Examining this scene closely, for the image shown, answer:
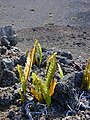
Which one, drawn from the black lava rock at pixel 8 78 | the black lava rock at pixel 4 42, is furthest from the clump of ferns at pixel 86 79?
the black lava rock at pixel 4 42

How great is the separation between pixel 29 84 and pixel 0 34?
4.88ft

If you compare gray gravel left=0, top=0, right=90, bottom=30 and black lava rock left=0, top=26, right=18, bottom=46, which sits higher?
black lava rock left=0, top=26, right=18, bottom=46

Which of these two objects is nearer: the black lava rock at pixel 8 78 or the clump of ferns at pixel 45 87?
the clump of ferns at pixel 45 87

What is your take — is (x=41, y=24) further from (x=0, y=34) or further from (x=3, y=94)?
(x=3, y=94)

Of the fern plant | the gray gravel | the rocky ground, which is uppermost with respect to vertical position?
the fern plant

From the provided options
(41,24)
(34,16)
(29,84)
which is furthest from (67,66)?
(34,16)

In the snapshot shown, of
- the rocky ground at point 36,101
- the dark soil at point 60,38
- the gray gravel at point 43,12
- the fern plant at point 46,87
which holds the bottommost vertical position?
the gray gravel at point 43,12

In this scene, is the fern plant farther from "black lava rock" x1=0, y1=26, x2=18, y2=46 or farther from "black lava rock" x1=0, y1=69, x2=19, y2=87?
"black lava rock" x1=0, y1=26, x2=18, y2=46

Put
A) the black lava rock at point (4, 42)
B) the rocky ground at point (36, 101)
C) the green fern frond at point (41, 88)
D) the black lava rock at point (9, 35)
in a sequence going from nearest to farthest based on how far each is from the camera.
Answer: the green fern frond at point (41, 88), the rocky ground at point (36, 101), the black lava rock at point (4, 42), the black lava rock at point (9, 35)

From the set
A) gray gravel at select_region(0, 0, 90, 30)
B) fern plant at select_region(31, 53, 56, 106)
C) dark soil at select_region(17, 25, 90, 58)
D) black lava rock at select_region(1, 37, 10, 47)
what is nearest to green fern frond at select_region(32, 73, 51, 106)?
fern plant at select_region(31, 53, 56, 106)

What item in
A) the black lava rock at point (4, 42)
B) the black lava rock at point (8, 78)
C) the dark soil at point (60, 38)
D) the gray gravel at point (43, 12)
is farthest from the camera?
the gray gravel at point (43, 12)

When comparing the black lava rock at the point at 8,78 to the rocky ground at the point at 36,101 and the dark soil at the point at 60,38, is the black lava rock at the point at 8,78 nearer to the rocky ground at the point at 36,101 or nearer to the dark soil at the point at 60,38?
the rocky ground at the point at 36,101

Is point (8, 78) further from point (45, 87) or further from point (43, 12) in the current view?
point (43, 12)

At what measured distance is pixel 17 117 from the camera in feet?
8.61
